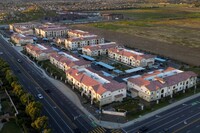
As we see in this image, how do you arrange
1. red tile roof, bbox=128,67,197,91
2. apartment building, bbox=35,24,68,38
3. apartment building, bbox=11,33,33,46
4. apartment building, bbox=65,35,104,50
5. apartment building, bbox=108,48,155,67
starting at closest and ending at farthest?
red tile roof, bbox=128,67,197,91, apartment building, bbox=108,48,155,67, apartment building, bbox=65,35,104,50, apartment building, bbox=11,33,33,46, apartment building, bbox=35,24,68,38

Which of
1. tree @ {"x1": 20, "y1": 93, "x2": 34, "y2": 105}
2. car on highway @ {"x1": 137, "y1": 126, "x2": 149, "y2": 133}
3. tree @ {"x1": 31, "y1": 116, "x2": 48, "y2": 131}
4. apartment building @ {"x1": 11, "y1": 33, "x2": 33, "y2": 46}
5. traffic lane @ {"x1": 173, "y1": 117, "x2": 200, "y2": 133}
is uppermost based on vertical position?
apartment building @ {"x1": 11, "y1": 33, "x2": 33, "y2": 46}

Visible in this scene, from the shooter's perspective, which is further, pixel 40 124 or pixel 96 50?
pixel 96 50

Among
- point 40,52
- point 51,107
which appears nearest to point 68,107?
point 51,107

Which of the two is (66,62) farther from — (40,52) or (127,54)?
(127,54)

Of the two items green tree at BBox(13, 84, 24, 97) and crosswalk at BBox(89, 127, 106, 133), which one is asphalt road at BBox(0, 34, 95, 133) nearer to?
crosswalk at BBox(89, 127, 106, 133)

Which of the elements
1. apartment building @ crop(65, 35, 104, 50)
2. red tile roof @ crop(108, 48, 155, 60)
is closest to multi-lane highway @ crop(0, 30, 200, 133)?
red tile roof @ crop(108, 48, 155, 60)

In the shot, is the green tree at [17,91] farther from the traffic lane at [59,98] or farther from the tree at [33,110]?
the traffic lane at [59,98]
